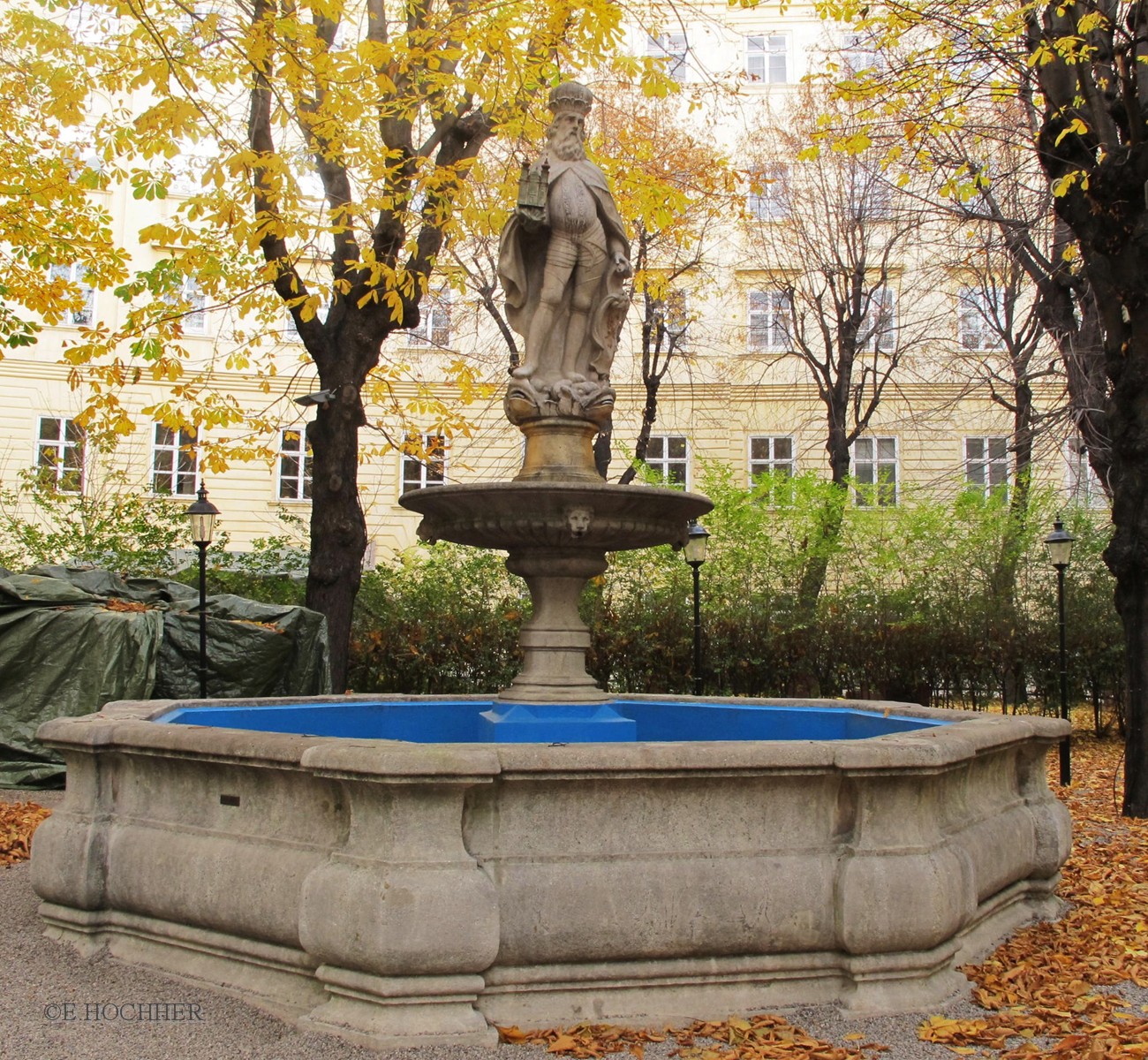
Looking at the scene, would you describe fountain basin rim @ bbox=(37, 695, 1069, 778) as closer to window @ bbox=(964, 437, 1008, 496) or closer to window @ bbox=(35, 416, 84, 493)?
window @ bbox=(35, 416, 84, 493)

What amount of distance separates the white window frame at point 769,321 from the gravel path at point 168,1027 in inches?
797

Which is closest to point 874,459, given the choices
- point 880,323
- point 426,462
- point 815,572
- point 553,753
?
point 880,323

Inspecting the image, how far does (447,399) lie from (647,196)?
13.1 meters

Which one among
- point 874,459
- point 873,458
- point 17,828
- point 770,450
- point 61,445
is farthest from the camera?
point 770,450

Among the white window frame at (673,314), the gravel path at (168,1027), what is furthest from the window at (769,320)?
the gravel path at (168,1027)

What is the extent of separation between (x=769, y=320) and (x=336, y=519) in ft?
52.0

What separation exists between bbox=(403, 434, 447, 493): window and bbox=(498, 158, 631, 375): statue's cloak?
92.5 inches

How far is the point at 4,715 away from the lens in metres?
12.4

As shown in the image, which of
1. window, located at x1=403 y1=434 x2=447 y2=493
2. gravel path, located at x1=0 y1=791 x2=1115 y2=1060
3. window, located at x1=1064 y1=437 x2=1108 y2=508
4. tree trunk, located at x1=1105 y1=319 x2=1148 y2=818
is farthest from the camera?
window, located at x1=1064 y1=437 x2=1108 y2=508

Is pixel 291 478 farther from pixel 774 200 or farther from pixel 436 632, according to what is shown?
pixel 774 200

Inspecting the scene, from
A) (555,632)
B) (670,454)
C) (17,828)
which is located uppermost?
(670,454)

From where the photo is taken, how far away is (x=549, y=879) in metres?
4.74

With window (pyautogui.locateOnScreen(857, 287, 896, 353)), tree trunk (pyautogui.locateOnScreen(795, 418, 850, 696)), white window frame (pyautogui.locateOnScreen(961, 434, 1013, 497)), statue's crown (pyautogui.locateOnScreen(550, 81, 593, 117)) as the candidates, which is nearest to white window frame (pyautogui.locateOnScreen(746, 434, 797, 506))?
window (pyautogui.locateOnScreen(857, 287, 896, 353))

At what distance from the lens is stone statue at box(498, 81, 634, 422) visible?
7.27 meters
